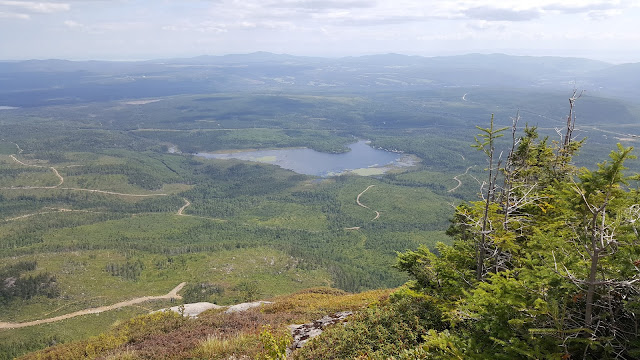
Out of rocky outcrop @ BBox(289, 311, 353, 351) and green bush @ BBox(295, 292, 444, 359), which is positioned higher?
green bush @ BBox(295, 292, 444, 359)

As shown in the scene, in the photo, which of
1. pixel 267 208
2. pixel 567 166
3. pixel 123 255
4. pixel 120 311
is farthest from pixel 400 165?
pixel 567 166

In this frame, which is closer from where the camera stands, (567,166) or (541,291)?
(541,291)

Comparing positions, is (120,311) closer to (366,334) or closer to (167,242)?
(167,242)

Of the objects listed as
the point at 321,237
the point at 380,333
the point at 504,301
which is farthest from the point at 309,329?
the point at 321,237

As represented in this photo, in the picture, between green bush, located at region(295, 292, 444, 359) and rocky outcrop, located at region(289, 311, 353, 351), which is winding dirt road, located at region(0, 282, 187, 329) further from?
green bush, located at region(295, 292, 444, 359)

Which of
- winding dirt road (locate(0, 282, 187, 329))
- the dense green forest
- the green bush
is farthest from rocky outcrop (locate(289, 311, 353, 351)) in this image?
winding dirt road (locate(0, 282, 187, 329))

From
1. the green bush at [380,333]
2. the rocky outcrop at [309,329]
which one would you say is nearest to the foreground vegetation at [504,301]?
the green bush at [380,333]

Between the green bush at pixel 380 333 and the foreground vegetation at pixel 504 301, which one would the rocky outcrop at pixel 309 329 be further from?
the green bush at pixel 380 333

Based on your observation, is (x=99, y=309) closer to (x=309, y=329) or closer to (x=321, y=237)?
(x=309, y=329)

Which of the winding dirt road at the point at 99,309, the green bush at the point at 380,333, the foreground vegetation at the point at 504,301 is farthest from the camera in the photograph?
the winding dirt road at the point at 99,309

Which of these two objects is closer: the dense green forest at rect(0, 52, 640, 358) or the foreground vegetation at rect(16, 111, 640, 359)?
the foreground vegetation at rect(16, 111, 640, 359)

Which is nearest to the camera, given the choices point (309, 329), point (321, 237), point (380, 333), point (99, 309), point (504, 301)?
point (504, 301)
